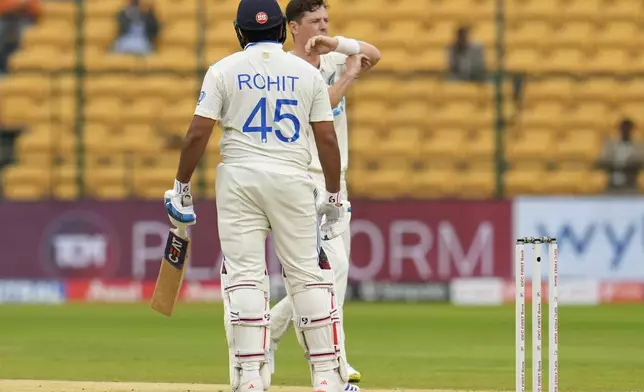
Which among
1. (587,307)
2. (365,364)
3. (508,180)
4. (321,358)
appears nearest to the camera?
(321,358)

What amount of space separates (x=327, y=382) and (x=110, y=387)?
1.63 meters

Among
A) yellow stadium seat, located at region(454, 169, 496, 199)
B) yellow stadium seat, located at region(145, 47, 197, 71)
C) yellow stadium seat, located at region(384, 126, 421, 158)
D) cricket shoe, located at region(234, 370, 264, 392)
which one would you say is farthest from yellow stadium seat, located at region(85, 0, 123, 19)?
cricket shoe, located at region(234, 370, 264, 392)

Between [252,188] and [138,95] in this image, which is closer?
[252,188]

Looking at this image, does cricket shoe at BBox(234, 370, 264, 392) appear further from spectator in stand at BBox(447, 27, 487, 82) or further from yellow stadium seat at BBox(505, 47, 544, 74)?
yellow stadium seat at BBox(505, 47, 544, 74)

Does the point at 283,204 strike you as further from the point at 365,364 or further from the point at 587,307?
the point at 587,307

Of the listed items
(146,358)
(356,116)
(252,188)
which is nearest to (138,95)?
(356,116)

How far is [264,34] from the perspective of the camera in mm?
6402

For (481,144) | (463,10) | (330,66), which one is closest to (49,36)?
(463,10)

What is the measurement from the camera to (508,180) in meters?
16.2

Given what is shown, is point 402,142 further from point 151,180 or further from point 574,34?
point 151,180

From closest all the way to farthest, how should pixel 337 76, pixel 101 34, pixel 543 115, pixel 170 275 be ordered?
1. pixel 170 275
2. pixel 337 76
3. pixel 543 115
4. pixel 101 34

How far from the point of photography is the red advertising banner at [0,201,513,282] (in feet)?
48.8

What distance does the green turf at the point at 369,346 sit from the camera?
28.0 feet

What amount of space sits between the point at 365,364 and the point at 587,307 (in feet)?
18.7
